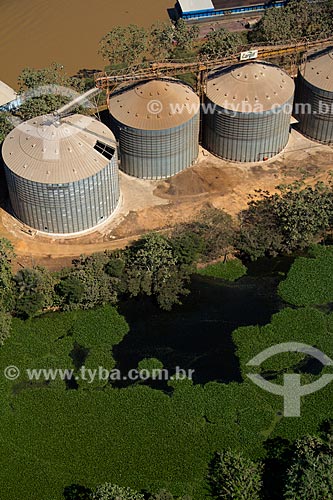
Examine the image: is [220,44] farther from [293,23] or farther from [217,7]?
[217,7]

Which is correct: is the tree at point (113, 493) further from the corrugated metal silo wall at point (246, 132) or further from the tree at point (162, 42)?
the tree at point (162, 42)

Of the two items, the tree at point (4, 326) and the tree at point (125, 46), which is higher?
the tree at point (125, 46)

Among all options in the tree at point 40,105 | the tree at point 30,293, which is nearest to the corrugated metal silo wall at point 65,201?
the tree at point 30,293

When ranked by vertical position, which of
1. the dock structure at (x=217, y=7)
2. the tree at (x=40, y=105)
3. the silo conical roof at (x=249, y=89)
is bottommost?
the tree at (x=40, y=105)

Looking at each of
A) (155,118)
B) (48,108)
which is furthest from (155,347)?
(48,108)

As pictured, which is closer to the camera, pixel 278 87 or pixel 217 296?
pixel 217 296

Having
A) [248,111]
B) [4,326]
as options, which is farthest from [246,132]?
[4,326]

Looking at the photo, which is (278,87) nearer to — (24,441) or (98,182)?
(98,182)
